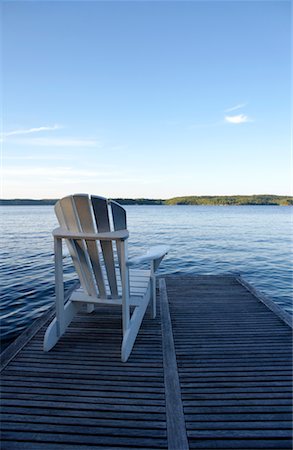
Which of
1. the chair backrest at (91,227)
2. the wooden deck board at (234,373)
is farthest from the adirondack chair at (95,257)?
the wooden deck board at (234,373)

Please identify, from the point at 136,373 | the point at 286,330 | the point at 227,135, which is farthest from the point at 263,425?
the point at 227,135

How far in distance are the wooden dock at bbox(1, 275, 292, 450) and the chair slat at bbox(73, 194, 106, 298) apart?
0.67 metres

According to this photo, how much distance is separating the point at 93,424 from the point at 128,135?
Result: 16682mm

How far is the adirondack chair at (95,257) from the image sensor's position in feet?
6.03

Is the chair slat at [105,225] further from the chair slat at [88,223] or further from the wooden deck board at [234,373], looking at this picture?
the wooden deck board at [234,373]

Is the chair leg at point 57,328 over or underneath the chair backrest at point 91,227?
underneath

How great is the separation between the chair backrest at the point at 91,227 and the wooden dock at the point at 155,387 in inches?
21.4

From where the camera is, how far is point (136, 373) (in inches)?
66.7

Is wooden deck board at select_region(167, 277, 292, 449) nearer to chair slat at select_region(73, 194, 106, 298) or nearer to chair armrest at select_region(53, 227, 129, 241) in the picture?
chair slat at select_region(73, 194, 106, 298)

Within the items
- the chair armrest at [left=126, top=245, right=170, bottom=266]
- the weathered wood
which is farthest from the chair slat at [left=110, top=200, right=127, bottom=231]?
the weathered wood

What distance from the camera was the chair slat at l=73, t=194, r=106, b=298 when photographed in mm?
1815

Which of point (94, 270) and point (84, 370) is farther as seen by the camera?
point (94, 270)

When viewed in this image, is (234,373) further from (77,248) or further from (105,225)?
(77,248)

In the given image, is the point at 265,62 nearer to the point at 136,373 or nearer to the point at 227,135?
the point at 136,373
